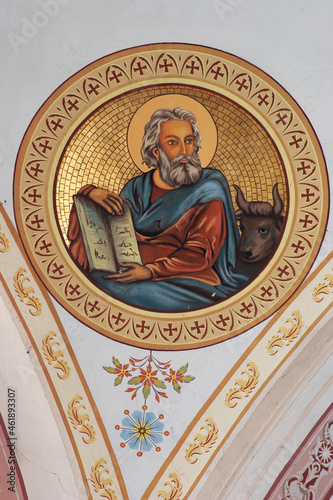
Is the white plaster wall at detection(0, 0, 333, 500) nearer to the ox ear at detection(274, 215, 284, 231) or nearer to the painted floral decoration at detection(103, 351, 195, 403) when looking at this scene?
the ox ear at detection(274, 215, 284, 231)

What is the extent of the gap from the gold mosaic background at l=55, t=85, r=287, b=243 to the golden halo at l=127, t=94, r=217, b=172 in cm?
4

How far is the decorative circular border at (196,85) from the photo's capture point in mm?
5797

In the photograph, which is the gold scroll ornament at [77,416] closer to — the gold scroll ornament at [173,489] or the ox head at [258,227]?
the gold scroll ornament at [173,489]

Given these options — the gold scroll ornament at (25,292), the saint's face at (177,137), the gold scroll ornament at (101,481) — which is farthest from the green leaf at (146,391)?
the saint's face at (177,137)

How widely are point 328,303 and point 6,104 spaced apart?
3161 millimetres

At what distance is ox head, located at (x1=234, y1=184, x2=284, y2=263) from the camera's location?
6.04 m

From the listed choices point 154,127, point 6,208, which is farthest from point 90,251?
point 154,127

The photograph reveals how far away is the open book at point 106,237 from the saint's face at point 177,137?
624 millimetres

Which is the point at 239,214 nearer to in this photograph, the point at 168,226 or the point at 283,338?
the point at 168,226

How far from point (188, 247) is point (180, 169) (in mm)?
674

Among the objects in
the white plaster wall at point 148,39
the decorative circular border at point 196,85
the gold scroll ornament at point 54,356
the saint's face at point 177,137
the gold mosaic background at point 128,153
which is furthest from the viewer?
the gold scroll ornament at point 54,356

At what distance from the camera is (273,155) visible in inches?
235

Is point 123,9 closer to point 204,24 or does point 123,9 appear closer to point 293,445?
point 204,24

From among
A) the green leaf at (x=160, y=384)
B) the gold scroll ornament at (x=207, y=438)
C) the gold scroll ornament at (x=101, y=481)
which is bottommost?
the gold scroll ornament at (x=101, y=481)
